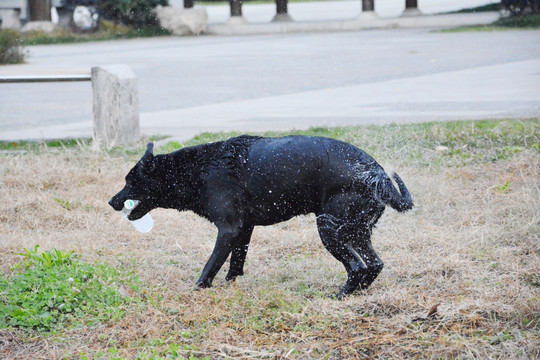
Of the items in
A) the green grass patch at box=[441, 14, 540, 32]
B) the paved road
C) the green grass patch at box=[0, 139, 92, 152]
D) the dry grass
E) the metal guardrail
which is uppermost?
the metal guardrail

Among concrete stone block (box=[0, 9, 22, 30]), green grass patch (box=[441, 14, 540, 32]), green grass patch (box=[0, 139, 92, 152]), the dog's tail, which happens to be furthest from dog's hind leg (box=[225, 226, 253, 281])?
concrete stone block (box=[0, 9, 22, 30])

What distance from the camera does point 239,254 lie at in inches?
199

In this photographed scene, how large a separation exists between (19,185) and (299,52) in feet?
46.1

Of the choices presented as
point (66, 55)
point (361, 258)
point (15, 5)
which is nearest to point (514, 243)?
point (361, 258)

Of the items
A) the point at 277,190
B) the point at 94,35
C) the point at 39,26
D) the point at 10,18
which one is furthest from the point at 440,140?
the point at 10,18

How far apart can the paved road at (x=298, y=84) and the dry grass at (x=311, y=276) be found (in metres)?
2.92

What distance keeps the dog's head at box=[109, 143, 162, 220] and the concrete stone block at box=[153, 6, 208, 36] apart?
23928mm

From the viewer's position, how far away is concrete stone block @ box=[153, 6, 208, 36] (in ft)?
92.5

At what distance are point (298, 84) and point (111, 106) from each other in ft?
19.6

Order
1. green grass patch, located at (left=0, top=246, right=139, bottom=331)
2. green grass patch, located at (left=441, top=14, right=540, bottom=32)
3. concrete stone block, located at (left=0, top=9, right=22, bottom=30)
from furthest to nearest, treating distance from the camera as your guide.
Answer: concrete stone block, located at (left=0, top=9, right=22, bottom=30)
green grass patch, located at (left=441, top=14, right=540, bottom=32)
green grass patch, located at (left=0, top=246, right=139, bottom=331)

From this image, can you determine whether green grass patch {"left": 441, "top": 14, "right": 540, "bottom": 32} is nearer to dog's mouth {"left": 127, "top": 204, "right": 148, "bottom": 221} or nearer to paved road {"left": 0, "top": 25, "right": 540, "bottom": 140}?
paved road {"left": 0, "top": 25, "right": 540, "bottom": 140}

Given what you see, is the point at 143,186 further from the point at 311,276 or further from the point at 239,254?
the point at 311,276

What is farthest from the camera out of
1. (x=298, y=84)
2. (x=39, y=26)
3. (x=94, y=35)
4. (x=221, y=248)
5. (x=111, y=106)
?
(x=39, y=26)

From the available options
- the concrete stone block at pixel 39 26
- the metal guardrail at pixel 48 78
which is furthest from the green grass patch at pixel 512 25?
the metal guardrail at pixel 48 78
